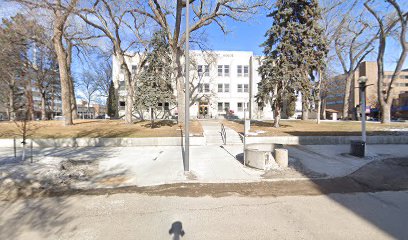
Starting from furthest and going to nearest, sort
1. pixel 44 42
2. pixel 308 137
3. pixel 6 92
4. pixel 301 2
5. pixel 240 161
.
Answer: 1. pixel 6 92
2. pixel 44 42
3. pixel 301 2
4. pixel 308 137
5. pixel 240 161

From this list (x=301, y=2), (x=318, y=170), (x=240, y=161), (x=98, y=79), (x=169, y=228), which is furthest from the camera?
(x=98, y=79)

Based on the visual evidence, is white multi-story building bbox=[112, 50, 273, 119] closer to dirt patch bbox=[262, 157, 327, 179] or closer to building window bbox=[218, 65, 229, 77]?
building window bbox=[218, 65, 229, 77]

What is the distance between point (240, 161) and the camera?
8.87m

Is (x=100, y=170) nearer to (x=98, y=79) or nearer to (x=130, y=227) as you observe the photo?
(x=130, y=227)

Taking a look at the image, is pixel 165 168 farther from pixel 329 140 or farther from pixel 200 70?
pixel 200 70

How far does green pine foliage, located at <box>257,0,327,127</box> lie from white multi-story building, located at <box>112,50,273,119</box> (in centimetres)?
1984

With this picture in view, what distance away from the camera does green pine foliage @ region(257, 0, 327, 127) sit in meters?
15.3

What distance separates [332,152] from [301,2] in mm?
11543

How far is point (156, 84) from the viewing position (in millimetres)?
15086

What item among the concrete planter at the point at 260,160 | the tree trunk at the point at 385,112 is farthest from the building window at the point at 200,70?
the concrete planter at the point at 260,160

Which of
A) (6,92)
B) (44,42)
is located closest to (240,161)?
(44,42)

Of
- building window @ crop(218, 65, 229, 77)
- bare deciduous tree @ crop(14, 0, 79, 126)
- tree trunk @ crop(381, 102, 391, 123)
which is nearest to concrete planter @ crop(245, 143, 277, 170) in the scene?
bare deciduous tree @ crop(14, 0, 79, 126)

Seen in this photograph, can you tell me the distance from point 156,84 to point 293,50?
10372 mm

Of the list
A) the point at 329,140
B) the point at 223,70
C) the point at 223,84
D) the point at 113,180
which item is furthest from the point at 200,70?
the point at 113,180
